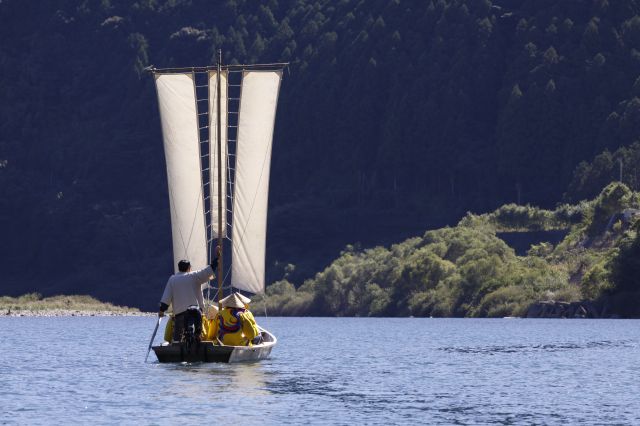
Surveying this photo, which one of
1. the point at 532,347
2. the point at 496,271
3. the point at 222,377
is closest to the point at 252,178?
the point at 222,377

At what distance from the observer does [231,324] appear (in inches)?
2238

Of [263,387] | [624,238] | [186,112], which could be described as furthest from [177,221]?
[624,238]

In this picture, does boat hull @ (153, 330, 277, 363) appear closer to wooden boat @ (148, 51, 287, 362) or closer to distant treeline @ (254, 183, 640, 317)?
wooden boat @ (148, 51, 287, 362)

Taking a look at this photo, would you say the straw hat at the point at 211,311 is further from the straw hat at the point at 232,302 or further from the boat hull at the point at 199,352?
the boat hull at the point at 199,352

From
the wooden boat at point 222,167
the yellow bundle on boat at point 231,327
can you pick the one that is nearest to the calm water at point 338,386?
the yellow bundle on boat at point 231,327

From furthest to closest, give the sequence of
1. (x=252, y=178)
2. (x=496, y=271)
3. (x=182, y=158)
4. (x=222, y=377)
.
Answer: (x=496, y=271) < (x=182, y=158) < (x=252, y=178) < (x=222, y=377)

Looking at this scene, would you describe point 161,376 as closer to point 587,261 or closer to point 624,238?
point 624,238

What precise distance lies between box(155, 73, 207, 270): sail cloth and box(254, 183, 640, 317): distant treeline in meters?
76.3

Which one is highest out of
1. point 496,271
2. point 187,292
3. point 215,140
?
point 496,271

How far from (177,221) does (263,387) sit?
1801cm

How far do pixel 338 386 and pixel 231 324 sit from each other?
9.53 m

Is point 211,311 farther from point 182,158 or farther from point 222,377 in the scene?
point 222,377

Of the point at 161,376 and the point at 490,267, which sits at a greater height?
the point at 490,267

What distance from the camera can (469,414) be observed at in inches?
1566
